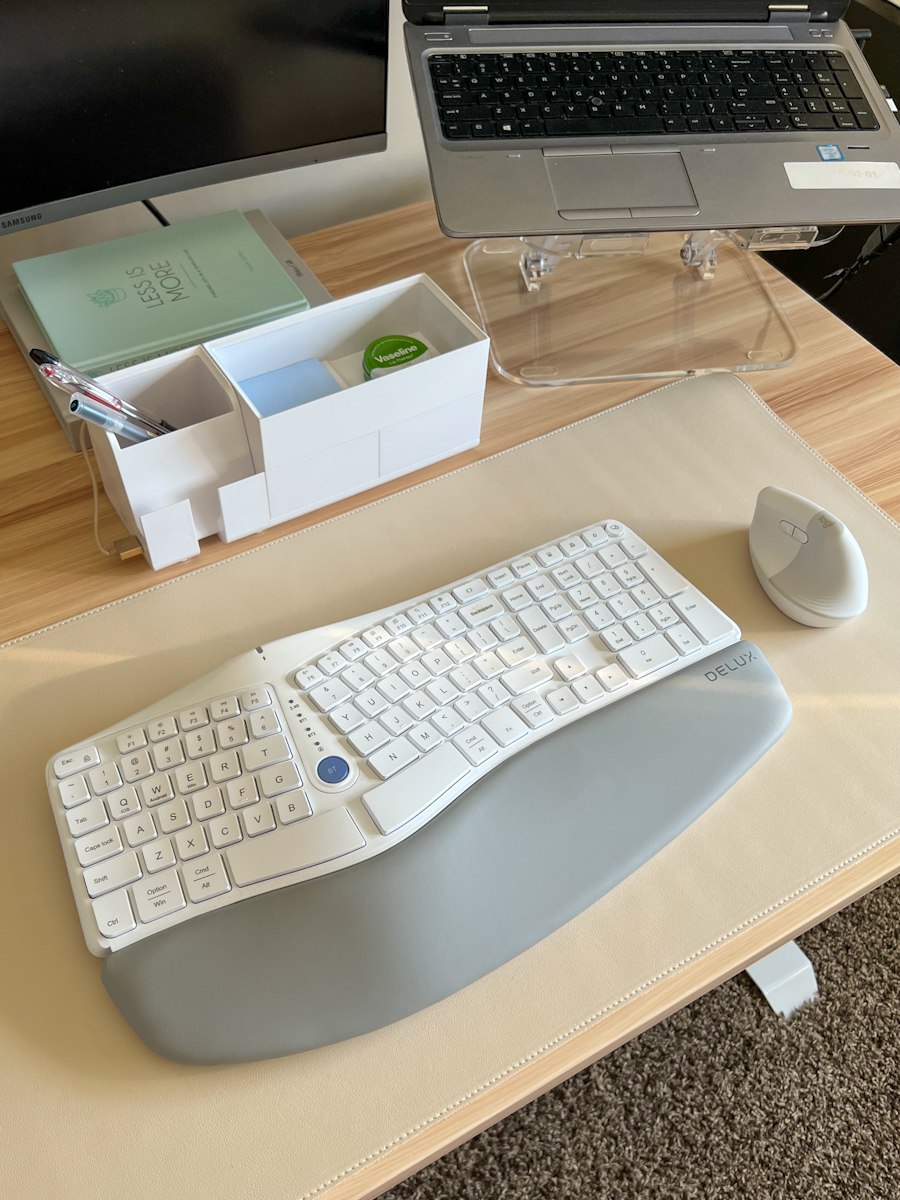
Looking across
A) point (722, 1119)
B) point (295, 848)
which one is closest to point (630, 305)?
point (295, 848)

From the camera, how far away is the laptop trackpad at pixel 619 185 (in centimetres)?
72

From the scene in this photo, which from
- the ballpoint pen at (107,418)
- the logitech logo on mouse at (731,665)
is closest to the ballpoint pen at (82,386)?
the ballpoint pen at (107,418)

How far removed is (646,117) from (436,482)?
0.35 m

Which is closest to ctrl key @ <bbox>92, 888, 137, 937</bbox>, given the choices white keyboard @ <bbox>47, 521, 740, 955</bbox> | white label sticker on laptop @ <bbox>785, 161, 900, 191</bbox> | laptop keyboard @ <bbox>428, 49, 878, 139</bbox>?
white keyboard @ <bbox>47, 521, 740, 955</bbox>

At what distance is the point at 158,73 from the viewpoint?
0.68 metres

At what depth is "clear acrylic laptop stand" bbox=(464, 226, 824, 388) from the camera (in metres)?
0.82

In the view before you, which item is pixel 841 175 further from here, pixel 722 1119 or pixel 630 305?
pixel 722 1119

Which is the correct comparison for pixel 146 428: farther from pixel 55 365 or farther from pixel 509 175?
pixel 509 175

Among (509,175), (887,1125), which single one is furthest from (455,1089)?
(887,1125)

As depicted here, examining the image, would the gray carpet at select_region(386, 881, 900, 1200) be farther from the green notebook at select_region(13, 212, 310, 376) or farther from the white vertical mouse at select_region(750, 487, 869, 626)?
the green notebook at select_region(13, 212, 310, 376)

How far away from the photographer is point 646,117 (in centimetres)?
77

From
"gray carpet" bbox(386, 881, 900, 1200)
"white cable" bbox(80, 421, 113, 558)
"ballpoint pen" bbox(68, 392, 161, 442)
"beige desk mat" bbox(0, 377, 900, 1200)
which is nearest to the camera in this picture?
"beige desk mat" bbox(0, 377, 900, 1200)

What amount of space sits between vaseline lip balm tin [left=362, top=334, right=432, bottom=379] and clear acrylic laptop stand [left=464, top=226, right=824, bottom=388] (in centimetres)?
11

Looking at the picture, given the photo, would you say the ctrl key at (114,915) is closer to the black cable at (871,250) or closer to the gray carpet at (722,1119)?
the gray carpet at (722,1119)
